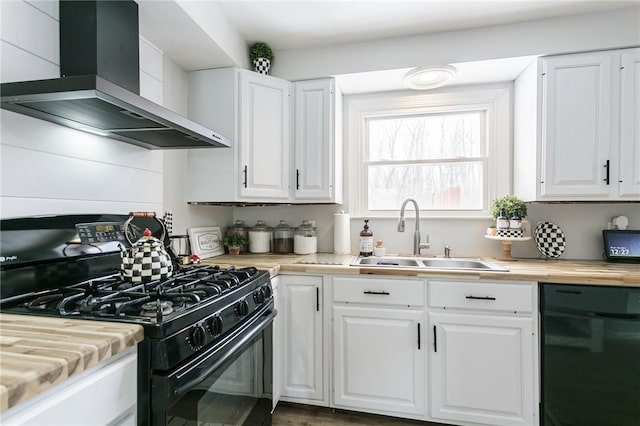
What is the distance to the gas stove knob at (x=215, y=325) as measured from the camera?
1.07m

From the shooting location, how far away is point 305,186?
2324 mm

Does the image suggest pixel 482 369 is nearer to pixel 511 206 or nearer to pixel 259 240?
pixel 511 206

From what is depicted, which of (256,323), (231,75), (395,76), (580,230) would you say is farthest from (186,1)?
(580,230)

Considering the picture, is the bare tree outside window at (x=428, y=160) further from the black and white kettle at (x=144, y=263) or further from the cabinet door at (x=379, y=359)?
the black and white kettle at (x=144, y=263)

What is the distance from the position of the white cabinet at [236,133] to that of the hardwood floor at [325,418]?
1.38 m

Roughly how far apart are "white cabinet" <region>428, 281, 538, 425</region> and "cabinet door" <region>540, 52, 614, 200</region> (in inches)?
30.7

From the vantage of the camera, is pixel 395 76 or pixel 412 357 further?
pixel 395 76

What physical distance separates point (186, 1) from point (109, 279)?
1.35 m

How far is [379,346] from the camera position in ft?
6.05

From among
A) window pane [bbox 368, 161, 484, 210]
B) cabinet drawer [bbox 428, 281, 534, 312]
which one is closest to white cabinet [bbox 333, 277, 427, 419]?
cabinet drawer [bbox 428, 281, 534, 312]

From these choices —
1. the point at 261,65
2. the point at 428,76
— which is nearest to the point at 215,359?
the point at 261,65

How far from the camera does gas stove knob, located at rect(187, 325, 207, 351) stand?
3.19ft

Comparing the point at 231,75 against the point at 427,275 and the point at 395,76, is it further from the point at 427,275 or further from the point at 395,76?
the point at 427,275

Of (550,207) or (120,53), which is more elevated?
(120,53)
